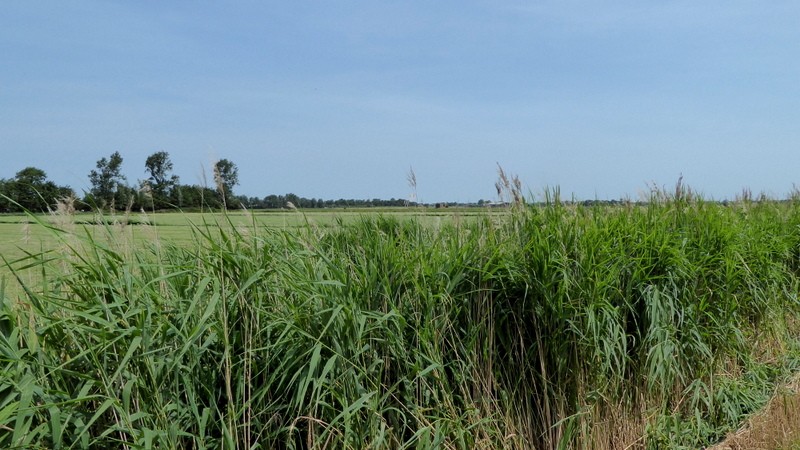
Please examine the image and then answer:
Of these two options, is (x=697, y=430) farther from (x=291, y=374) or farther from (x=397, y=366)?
(x=291, y=374)

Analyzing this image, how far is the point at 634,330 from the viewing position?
4219 millimetres

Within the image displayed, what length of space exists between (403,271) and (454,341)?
1.54ft

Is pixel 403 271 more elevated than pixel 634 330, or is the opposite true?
pixel 403 271

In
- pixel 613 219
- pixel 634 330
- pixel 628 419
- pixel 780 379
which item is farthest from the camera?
pixel 780 379

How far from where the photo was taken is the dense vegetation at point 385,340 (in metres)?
2.40

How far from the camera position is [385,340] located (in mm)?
2924

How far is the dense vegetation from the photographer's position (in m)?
2.40

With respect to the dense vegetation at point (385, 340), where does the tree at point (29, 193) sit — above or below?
above

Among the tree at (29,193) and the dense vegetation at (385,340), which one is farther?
the tree at (29,193)

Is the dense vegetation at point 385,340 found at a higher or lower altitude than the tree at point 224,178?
lower

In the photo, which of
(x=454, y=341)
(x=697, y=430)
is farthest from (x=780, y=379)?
(x=454, y=341)

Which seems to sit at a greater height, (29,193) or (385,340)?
(29,193)

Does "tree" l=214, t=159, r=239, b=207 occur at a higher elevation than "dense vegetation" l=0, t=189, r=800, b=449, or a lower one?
higher

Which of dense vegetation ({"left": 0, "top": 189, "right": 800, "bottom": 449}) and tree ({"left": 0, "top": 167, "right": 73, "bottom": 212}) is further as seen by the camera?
tree ({"left": 0, "top": 167, "right": 73, "bottom": 212})
